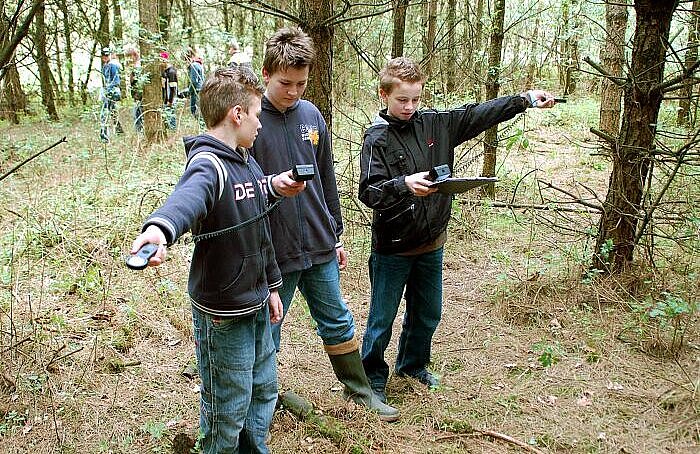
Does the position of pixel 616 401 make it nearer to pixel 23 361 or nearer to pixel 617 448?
pixel 617 448

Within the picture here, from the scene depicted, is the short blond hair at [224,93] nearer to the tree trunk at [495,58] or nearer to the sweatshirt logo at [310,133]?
the sweatshirt logo at [310,133]

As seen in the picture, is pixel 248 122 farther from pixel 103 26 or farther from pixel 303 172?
pixel 103 26

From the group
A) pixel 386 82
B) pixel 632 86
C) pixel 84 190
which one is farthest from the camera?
pixel 84 190

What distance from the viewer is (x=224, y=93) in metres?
2.41

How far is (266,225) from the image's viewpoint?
2629 mm

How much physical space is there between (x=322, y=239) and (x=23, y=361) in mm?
2040

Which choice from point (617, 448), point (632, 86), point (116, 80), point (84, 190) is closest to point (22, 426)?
point (617, 448)

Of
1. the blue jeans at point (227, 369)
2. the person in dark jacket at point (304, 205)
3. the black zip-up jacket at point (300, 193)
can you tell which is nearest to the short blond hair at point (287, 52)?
the person in dark jacket at point (304, 205)

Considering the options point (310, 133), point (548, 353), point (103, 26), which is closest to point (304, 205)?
point (310, 133)

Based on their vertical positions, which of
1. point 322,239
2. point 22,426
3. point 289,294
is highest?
point 322,239

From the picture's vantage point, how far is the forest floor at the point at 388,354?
3.21 meters

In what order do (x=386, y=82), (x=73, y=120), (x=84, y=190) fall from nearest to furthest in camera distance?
1. (x=386, y=82)
2. (x=84, y=190)
3. (x=73, y=120)

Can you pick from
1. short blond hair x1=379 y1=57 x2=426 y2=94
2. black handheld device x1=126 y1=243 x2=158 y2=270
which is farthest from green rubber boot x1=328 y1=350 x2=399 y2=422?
black handheld device x1=126 y1=243 x2=158 y2=270

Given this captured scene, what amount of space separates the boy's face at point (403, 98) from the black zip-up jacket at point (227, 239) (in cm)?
110
